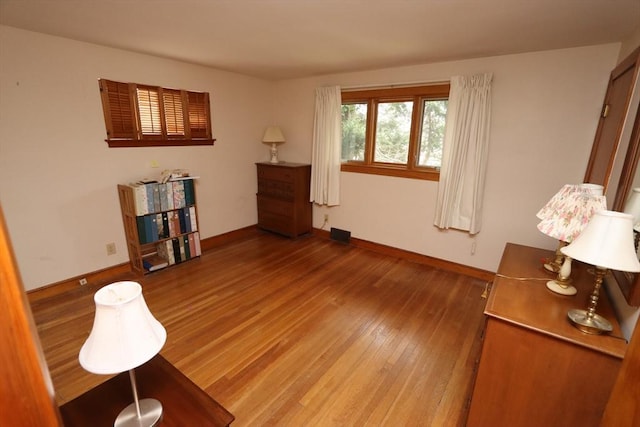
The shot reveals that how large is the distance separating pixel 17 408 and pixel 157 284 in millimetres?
2742

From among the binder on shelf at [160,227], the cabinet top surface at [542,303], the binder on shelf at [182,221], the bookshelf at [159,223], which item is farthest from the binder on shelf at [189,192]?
the cabinet top surface at [542,303]

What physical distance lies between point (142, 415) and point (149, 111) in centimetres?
315

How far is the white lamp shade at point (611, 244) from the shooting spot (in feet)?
3.22

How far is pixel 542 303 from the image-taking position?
1359 millimetres

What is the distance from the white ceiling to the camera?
180cm

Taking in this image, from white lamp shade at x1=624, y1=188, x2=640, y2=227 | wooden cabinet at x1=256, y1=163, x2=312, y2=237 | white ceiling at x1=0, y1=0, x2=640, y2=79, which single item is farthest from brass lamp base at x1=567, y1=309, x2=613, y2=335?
wooden cabinet at x1=256, y1=163, x2=312, y2=237

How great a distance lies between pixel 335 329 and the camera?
2.36 metres

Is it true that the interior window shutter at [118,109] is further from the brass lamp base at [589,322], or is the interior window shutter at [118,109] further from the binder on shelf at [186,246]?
the brass lamp base at [589,322]

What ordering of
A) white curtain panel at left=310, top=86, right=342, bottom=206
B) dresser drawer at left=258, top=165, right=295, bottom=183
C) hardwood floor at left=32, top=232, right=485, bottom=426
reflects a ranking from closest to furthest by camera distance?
hardwood floor at left=32, top=232, right=485, bottom=426
white curtain panel at left=310, top=86, right=342, bottom=206
dresser drawer at left=258, top=165, right=295, bottom=183

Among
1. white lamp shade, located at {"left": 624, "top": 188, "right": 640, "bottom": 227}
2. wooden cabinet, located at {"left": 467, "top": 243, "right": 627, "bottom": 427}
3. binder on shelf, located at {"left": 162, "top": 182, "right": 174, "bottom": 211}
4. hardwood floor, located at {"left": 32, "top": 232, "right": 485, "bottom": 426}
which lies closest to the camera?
wooden cabinet, located at {"left": 467, "top": 243, "right": 627, "bottom": 427}

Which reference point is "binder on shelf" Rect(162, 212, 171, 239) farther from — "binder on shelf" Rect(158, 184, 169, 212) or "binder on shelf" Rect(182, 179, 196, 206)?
"binder on shelf" Rect(182, 179, 196, 206)

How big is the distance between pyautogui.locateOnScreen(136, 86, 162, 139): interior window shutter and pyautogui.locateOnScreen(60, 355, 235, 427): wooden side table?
Answer: 9.23 ft

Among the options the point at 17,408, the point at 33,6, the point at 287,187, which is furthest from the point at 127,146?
the point at 17,408

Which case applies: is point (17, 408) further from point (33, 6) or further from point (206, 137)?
point (206, 137)
